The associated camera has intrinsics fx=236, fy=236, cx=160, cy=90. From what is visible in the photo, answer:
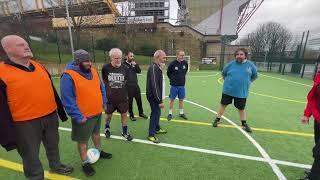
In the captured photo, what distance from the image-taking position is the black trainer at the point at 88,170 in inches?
145

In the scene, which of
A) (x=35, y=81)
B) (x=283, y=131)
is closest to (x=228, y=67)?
(x=283, y=131)

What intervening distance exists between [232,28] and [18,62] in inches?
1987

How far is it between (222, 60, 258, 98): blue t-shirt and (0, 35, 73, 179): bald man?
12.7 feet

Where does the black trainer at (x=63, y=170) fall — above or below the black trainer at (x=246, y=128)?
above

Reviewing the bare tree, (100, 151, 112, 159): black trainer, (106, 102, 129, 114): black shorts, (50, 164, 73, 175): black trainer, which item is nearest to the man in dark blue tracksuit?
(106, 102, 129, 114): black shorts

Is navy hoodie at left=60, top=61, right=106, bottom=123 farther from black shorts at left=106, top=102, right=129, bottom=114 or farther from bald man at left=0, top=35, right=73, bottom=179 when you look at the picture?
black shorts at left=106, top=102, right=129, bottom=114

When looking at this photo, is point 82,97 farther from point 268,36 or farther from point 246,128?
point 268,36

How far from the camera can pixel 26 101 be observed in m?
2.93

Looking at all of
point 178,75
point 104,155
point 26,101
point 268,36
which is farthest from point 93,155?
point 268,36

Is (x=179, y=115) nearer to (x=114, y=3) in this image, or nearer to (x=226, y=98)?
(x=226, y=98)

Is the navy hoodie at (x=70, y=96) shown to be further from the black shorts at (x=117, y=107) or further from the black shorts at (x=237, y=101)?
the black shorts at (x=237, y=101)

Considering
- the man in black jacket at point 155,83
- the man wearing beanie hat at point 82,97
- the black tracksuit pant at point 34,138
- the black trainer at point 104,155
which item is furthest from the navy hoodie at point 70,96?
the man in black jacket at point 155,83

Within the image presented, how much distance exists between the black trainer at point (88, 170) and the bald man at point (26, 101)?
0.67 m

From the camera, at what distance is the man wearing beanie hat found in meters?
3.29
